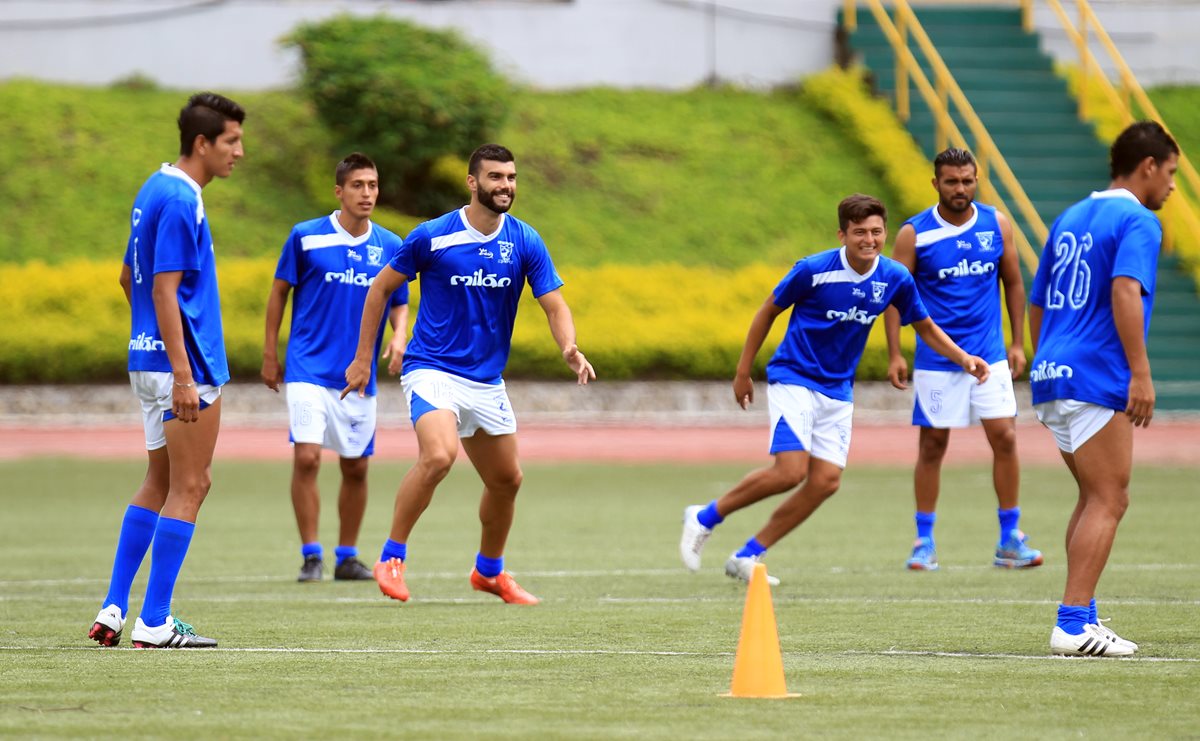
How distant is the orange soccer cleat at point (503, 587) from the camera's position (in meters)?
10.0

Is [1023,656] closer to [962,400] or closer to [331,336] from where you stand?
[962,400]

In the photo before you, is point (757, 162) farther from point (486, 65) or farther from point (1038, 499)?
point (1038, 499)

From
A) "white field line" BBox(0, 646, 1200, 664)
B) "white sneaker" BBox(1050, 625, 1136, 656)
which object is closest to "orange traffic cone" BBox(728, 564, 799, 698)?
"white field line" BBox(0, 646, 1200, 664)

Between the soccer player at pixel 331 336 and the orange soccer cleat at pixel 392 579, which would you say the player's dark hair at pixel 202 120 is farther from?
the soccer player at pixel 331 336

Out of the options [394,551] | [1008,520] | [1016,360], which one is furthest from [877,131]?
[394,551]

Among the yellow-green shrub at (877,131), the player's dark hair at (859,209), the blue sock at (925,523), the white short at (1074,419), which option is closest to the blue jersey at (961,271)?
the blue sock at (925,523)

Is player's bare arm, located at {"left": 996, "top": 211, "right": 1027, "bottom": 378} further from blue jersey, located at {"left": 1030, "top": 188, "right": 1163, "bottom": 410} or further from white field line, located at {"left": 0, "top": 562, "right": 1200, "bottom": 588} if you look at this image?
blue jersey, located at {"left": 1030, "top": 188, "right": 1163, "bottom": 410}

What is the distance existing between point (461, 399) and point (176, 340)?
2328mm

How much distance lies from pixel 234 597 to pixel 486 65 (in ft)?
68.2

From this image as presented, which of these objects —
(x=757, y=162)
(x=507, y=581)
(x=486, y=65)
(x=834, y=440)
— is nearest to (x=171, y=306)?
(x=507, y=581)

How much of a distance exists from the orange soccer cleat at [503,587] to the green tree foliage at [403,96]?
19.2 m

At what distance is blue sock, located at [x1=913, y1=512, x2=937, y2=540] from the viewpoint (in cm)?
1181

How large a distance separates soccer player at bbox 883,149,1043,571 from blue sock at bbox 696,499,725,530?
4.63 ft

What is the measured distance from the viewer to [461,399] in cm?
980
